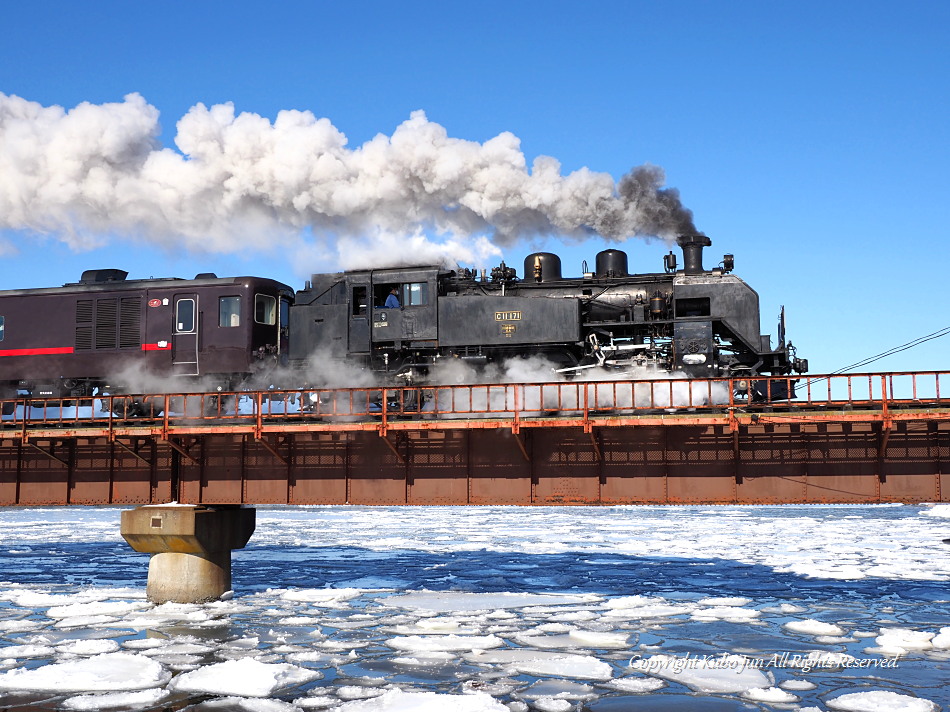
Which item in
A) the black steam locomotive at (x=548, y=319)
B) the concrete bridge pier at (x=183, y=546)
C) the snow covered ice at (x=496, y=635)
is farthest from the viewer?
the black steam locomotive at (x=548, y=319)

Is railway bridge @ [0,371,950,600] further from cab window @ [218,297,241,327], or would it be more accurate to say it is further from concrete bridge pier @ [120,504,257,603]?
cab window @ [218,297,241,327]

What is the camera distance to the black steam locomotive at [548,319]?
2142 cm

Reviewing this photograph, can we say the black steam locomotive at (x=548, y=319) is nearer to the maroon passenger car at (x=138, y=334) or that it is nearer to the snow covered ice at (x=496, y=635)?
the maroon passenger car at (x=138, y=334)

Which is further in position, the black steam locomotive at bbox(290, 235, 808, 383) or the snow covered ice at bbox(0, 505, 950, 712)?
the black steam locomotive at bbox(290, 235, 808, 383)

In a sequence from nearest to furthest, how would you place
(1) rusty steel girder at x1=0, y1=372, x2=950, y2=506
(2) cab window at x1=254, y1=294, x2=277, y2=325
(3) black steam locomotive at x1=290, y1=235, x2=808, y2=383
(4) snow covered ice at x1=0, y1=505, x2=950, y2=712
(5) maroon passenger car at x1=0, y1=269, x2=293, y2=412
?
(4) snow covered ice at x1=0, y1=505, x2=950, y2=712, (1) rusty steel girder at x1=0, y1=372, x2=950, y2=506, (3) black steam locomotive at x1=290, y1=235, x2=808, y2=383, (5) maroon passenger car at x1=0, y1=269, x2=293, y2=412, (2) cab window at x1=254, y1=294, x2=277, y2=325

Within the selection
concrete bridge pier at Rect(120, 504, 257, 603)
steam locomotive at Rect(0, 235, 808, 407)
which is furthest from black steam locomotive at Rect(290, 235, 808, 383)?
concrete bridge pier at Rect(120, 504, 257, 603)

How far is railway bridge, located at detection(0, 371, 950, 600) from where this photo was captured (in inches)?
648

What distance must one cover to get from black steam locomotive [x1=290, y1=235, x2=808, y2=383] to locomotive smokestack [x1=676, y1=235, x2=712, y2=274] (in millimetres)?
32

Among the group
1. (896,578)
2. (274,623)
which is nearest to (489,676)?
(274,623)

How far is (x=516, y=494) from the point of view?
695 inches

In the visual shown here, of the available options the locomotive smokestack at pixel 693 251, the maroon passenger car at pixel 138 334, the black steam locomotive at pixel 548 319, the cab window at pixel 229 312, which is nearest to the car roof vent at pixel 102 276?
the maroon passenger car at pixel 138 334

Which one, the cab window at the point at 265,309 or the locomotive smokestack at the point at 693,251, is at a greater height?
the locomotive smokestack at the point at 693,251

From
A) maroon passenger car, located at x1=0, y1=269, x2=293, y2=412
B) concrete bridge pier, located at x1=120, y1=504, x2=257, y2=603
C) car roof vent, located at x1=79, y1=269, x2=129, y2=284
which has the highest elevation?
car roof vent, located at x1=79, y1=269, x2=129, y2=284

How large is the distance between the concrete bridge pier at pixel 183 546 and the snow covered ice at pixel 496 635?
52 cm
